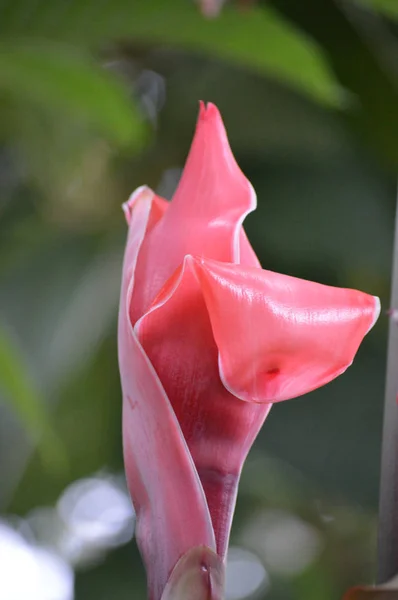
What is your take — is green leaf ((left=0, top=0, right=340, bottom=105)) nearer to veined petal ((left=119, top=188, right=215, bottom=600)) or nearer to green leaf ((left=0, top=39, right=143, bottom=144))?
green leaf ((left=0, top=39, right=143, bottom=144))

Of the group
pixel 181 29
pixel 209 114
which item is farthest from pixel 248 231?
pixel 209 114

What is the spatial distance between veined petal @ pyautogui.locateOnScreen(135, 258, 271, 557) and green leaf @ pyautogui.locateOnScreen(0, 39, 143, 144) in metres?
0.33

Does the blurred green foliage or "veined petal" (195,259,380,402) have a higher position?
"veined petal" (195,259,380,402)

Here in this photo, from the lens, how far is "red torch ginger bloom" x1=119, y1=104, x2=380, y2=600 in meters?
0.13

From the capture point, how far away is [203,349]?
5.6 inches

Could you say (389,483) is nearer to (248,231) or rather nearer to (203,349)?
(203,349)

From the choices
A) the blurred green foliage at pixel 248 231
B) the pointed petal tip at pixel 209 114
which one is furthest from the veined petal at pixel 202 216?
the blurred green foliage at pixel 248 231

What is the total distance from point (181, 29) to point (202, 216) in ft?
1.13

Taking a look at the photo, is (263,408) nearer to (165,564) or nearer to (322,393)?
(165,564)

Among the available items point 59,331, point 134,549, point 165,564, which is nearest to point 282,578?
point 134,549

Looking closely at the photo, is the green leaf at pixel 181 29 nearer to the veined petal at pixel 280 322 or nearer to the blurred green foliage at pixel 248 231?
the blurred green foliage at pixel 248 231

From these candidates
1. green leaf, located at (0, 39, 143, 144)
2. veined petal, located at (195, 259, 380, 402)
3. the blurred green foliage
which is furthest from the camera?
the blurred green foliage

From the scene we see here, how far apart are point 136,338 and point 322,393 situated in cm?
57

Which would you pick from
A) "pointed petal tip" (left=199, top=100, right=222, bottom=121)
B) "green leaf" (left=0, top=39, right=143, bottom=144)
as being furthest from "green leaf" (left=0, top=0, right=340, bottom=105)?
"pointed petal tip" (left=199, top=100, right=222, bottom=121)
